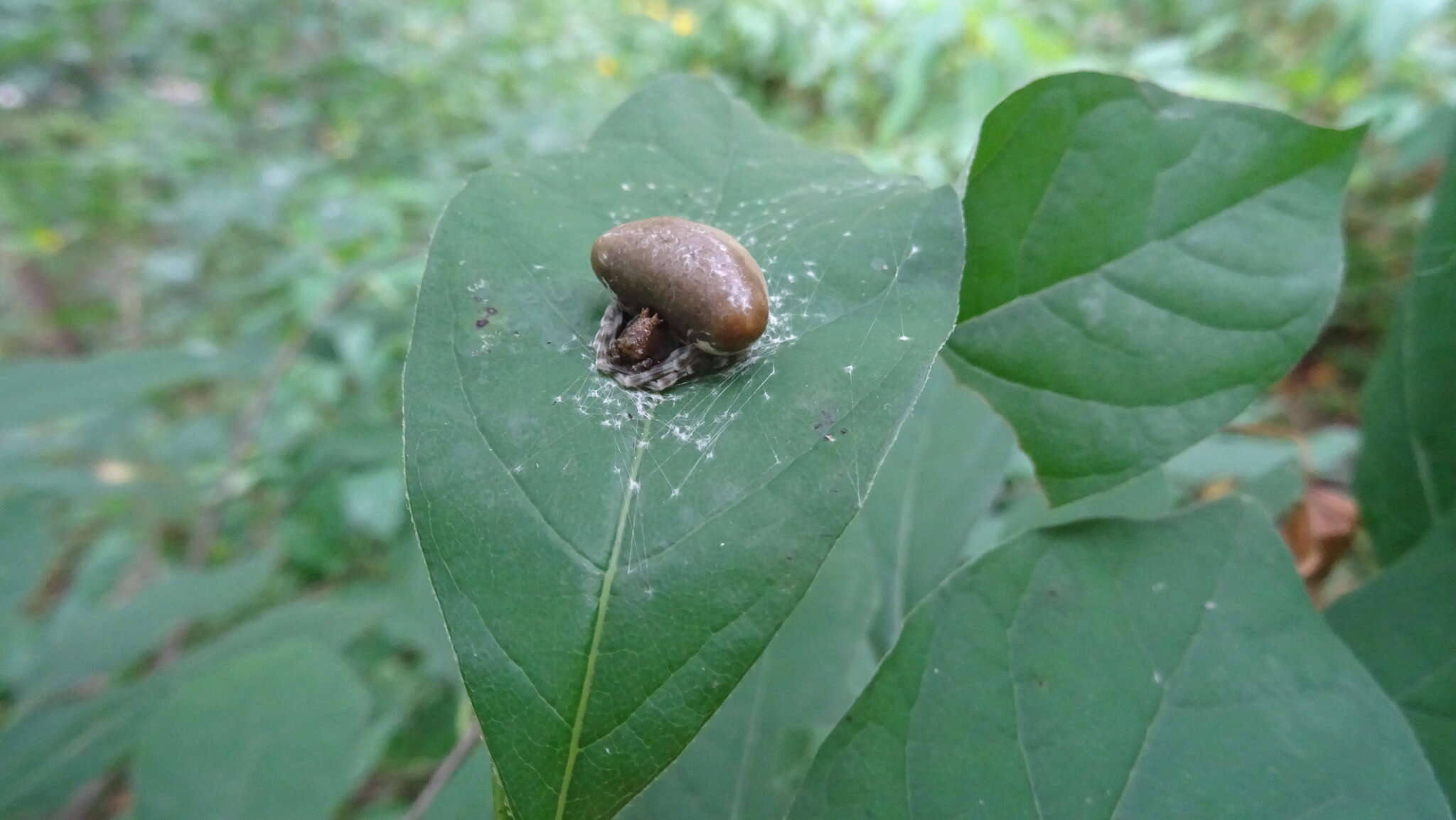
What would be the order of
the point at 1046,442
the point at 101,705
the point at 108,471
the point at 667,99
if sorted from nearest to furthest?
the point at 1046,442, the point at 667,99, the point at 101,705, the point at 108,471

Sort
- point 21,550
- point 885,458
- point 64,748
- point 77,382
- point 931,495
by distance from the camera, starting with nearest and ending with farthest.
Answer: point 885,458 → point 931,495 → point 64,748 → point 21,550 → point 77,382

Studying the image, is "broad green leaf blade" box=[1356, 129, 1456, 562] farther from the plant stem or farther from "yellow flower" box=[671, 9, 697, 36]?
"yellow flower" box=[671, 9, 697, 36]

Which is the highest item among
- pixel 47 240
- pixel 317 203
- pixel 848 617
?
pixel 848 617

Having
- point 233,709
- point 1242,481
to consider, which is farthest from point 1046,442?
point 233,709

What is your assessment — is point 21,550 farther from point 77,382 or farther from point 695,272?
point 695,272

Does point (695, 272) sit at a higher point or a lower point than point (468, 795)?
higher

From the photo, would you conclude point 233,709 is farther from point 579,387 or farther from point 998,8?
point 998,8

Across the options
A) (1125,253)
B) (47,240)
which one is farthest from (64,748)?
(47,240)
